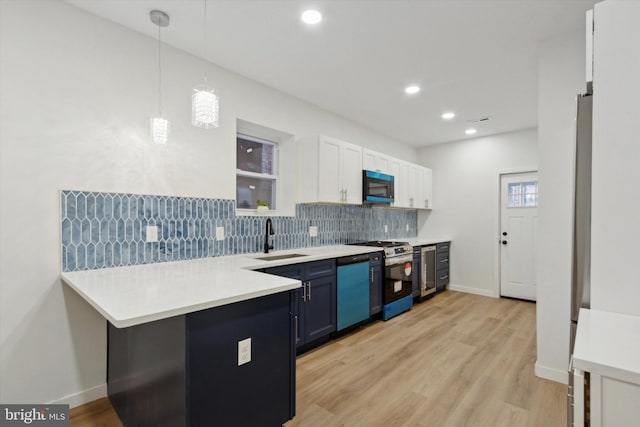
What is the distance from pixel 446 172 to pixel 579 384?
17.3ft

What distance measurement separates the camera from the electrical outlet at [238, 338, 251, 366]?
5.12 feet

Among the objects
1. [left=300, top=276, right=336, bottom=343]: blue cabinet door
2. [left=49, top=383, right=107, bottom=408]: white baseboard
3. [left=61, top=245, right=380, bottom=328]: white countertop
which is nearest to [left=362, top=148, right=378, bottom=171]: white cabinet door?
[left=300, top=276, right=336, bottom=343]: blue cabinet door

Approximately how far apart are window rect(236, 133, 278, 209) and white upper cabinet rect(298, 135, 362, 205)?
13.0 inches

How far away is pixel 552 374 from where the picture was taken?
2.43 meters

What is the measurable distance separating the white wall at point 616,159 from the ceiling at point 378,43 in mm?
1167

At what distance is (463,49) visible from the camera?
2615mm

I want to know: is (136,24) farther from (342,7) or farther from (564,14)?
(564,14)

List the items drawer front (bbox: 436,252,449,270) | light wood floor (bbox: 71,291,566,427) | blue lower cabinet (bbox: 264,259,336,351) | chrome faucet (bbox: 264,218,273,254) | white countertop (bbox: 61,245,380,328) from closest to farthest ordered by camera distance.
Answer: white countertop (bbox: 61,245,380,328)
light wood floor (bbox: 71,291,566,427)
blue lower cabinet (bbox: 264,259,336,351)
chrome faucet (bbox: 264,218,273,254)
drawer front (bbox: 436,252,449,270)

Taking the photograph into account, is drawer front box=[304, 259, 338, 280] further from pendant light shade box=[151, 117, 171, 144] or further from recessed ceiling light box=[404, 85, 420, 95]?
recessed ceiling light box=[404, 85, 420, 95]

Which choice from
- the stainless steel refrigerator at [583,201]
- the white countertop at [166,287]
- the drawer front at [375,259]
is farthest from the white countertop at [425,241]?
the stainless steel refrigerator at [583,201]

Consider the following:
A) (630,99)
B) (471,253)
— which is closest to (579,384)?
(630,99)

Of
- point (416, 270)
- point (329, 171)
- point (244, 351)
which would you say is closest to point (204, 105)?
point (244, 351)

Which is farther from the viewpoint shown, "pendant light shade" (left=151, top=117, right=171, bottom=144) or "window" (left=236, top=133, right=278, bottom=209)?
"window" (left=236, top=133, right=278, bottom=209)

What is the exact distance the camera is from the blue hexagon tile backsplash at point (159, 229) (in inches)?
82.7
